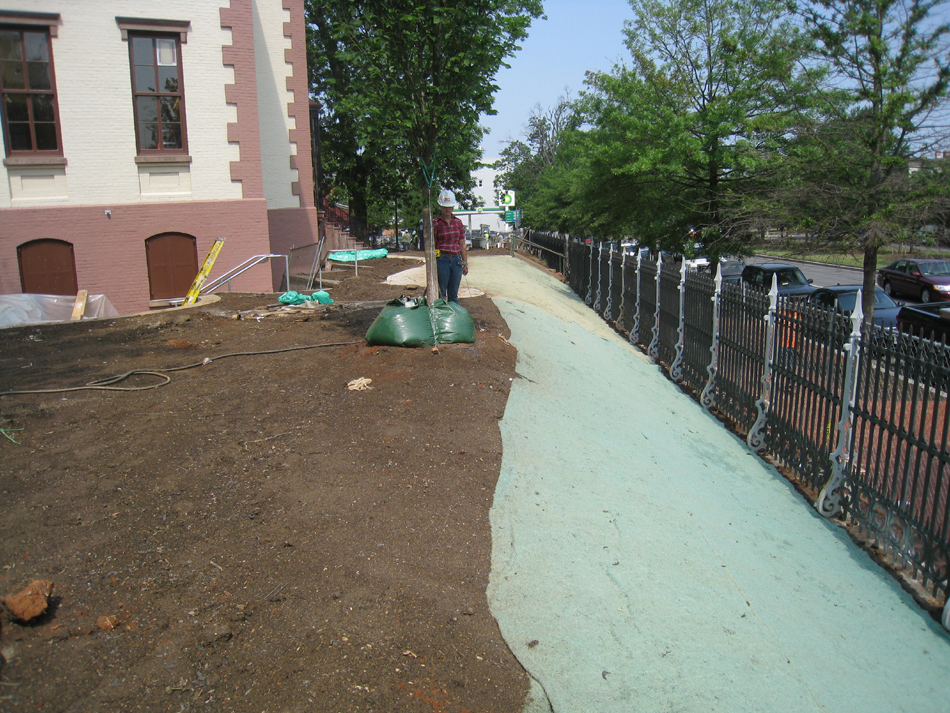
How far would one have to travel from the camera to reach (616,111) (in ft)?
49.3

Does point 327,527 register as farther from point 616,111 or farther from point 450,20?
point 616,111

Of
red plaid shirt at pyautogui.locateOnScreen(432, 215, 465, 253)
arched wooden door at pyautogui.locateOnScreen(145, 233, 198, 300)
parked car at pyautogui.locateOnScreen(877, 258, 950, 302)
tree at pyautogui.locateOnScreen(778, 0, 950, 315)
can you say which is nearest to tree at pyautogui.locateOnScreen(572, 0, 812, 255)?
tree at pyautogui.locateOnScreen(778, 0, 950, 315)

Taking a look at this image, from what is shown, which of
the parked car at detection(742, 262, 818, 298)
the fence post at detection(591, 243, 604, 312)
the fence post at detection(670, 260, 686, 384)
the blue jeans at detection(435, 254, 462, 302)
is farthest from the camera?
the parked car at detection(742, 262, 818, 298)

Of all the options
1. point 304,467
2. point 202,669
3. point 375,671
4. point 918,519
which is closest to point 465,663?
point 375,671

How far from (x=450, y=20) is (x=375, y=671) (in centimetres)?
652

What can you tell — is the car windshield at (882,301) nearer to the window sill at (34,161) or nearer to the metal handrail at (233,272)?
the metal handrail at (233,272)

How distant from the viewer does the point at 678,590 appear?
4262 millimetres

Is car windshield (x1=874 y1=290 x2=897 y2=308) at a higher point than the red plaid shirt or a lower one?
lower

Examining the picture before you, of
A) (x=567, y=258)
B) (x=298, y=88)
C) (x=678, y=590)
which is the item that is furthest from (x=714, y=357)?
(x=567, y=258)

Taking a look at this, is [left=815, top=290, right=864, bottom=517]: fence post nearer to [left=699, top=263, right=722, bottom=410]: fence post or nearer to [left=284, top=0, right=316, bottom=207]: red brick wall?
[left=699, top=263, right=722, bottom=410]: fence post

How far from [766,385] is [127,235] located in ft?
40.2

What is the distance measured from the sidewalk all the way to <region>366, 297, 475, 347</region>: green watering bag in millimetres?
1241

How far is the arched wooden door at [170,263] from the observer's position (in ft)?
47.8

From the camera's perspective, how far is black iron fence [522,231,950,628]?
4883mm
